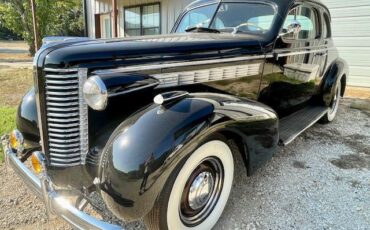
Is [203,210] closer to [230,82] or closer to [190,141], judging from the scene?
[190,141]

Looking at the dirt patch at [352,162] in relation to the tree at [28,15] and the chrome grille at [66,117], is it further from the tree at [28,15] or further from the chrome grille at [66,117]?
the tree at [28,15]

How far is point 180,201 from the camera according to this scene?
7.33 ft

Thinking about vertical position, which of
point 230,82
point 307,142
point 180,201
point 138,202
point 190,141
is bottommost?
point 307,142

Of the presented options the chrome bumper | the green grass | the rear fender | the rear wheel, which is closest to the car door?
the rear fender

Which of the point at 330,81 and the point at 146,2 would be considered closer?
the point at 330,81

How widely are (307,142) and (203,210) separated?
2.51 metres

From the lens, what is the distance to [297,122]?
4.04m

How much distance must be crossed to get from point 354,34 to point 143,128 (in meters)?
8.13

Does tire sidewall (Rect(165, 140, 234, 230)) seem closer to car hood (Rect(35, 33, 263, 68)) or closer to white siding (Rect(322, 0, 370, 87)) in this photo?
car hood (Rect(35, 33, 263, 68))

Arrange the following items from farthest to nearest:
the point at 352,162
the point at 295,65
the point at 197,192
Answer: the point at 295,65
the point at 352,162
the point at 197,192

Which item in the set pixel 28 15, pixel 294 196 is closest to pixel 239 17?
pixel 294 196

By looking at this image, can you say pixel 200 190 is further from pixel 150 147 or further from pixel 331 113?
pixel 331 113

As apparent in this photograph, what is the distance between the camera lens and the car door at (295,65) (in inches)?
141

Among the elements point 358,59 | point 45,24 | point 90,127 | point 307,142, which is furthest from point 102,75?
point 45,24
